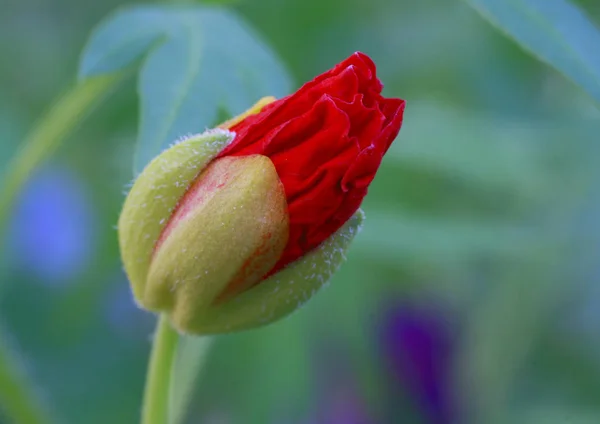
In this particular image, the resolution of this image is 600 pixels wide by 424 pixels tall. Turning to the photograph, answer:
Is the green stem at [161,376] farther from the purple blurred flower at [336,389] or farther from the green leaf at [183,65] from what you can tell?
the purple blurred flower at [336,389]

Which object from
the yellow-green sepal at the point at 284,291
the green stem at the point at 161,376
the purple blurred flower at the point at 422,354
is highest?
the yellow-green sepal at the point at 284,291

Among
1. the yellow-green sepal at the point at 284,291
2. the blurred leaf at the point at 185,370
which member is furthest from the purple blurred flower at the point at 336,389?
the yellow-green sepal at the point at 284,291

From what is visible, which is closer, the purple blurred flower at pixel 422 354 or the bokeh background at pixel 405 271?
the bokeh background at pixel 405 271

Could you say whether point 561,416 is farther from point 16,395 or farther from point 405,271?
point 16,395

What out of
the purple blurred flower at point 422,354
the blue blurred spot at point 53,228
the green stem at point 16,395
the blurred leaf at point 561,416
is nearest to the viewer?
the green stem at point 16,395

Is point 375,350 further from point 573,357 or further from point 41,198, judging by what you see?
point 41,198

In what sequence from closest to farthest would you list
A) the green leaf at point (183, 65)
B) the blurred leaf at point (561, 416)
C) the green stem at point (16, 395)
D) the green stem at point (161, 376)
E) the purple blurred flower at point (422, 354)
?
the green stem at point (161, 376), the green leaf at point (183, 65), the green stem at point (16, 395), the blurred leaf at point (561, 416), the purple blurred flower at point (422, 354)

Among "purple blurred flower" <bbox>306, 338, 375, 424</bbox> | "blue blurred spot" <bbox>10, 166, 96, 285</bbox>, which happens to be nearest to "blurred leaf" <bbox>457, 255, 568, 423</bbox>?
"purple blurred flower" <bbox>306, 338, 375, 424</bbox>

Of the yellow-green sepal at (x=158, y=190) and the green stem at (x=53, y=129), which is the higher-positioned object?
the yellow-green sepal at (x=158, y=190)
